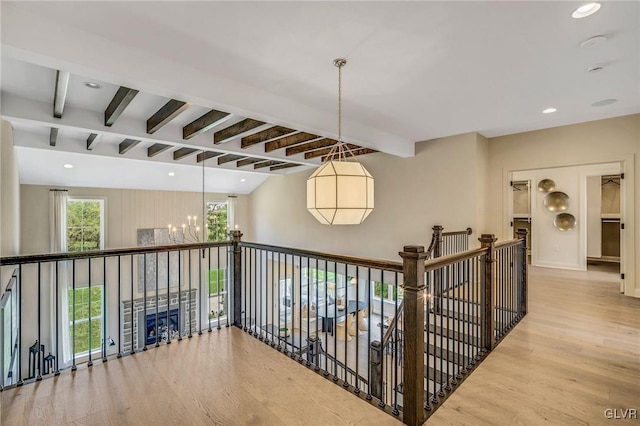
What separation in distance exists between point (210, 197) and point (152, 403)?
812 centimetres

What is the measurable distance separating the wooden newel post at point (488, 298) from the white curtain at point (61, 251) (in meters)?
8.55

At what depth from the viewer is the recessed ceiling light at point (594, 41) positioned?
2.36 metres

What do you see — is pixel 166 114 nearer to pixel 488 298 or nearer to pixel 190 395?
pixel 190 395

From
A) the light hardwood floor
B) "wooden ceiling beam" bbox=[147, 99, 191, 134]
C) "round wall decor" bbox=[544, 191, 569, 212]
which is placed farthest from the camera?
"round wall decor" bbox=[544, 191, 569, 212]

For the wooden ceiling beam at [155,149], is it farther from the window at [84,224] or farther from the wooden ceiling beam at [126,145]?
the window at [84,224]

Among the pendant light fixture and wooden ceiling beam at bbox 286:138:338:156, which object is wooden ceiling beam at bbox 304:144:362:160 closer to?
wooden ceiling beam at bbox 286:138:338:156

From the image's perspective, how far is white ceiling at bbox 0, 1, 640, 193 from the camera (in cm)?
205

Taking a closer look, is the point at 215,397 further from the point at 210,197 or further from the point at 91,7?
the point at 210,197

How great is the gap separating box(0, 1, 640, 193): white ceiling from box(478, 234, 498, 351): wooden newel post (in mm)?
1657

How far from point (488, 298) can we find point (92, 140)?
6330 millimetres

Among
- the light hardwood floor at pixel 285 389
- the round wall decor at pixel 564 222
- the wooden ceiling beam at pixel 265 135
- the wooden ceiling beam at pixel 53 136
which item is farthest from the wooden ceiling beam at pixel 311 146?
the round wall decor at pixel 564 222

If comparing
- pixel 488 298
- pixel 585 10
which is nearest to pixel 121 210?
pixel 488 298

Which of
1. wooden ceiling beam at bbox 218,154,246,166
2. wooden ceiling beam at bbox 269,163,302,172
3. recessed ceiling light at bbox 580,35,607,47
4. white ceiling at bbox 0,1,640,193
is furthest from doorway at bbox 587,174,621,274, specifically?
wooden ceiling beam at bbox 218,154,246,166

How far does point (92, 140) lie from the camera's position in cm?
522
